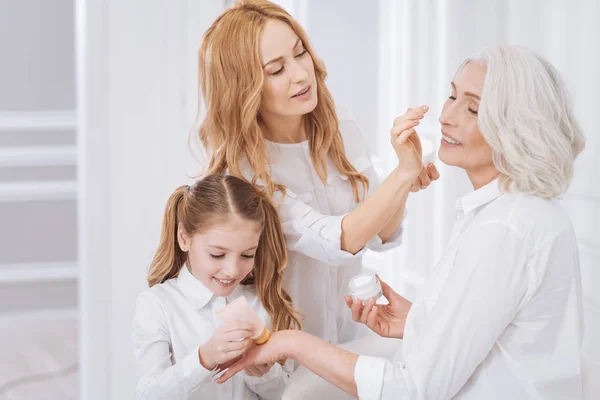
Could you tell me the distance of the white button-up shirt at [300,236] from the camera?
1806 mm

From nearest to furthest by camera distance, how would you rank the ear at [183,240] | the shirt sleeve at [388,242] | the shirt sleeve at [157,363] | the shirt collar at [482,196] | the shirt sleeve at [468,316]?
the shirt sleeve at [468,316], the shirt collar at [482,196], the shirt sleeve at [157,363], the ear at [183,240], the shirt sleeve at [388,242]

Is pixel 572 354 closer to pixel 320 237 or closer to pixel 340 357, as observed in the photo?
pixel 340 357

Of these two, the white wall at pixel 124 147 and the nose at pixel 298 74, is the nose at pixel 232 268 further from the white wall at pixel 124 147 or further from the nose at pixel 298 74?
the white wall at pixel 124 147

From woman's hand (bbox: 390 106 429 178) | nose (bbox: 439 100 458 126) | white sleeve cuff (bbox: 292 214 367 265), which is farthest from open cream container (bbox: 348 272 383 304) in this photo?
nose (bbox: 439 100 458 126)

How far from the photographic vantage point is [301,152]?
6.24ft

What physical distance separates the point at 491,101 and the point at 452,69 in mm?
1382

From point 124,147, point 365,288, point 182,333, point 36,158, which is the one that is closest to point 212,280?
point 182,333

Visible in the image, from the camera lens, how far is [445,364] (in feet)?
4.28

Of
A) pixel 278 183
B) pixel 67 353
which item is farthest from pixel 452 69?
pixel 67 353

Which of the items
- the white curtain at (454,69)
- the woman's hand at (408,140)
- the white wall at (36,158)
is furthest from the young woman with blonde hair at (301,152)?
the white wall at (36,158)

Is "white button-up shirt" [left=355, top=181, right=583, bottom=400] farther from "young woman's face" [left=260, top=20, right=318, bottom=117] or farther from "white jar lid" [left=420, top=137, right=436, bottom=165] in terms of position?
"young woman's face" [left=260, top=20, right=318, bottom=117]

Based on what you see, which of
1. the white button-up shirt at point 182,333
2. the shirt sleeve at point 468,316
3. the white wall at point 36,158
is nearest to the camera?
the shirt sleeve at point 468,316

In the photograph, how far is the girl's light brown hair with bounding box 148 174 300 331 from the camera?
66.8 inches

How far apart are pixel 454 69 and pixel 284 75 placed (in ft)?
3.73
